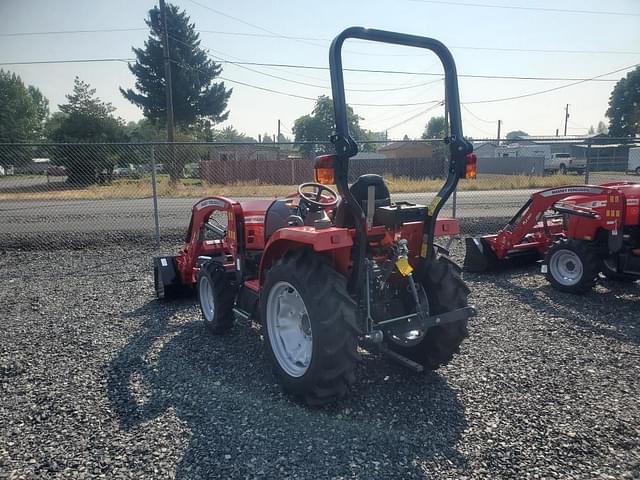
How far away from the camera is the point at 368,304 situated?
3182 mm

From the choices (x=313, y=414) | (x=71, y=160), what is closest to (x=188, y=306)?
(x=313, y=414)

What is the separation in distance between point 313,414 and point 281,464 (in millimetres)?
554

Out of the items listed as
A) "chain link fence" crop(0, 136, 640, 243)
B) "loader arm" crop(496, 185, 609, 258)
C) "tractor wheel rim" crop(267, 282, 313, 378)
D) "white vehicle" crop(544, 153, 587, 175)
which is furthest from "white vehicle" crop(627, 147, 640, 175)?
"tractor wheel rim" crop(267, 282, 313, 378)

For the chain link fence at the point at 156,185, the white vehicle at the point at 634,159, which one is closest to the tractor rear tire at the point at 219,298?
the chain link fence at the point at 156,185

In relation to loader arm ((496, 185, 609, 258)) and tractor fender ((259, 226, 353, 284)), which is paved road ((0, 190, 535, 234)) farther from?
tractor fender ((259, 226, 353, 284))

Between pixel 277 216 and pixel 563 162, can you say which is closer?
pixel 277 216

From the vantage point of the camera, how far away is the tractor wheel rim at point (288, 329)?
344 centimetres

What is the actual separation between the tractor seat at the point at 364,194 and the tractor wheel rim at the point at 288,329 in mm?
630

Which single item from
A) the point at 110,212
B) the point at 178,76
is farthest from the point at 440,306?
the point at 178,76

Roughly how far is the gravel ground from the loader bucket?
175 cm

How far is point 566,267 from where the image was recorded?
6.11m

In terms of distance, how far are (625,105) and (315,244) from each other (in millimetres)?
69316

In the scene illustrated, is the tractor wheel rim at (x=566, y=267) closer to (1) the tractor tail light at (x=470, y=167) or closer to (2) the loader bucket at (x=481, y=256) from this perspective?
(2) the loader bucket at (x=481, y=256)

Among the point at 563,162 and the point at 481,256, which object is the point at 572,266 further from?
the point at 563,162
